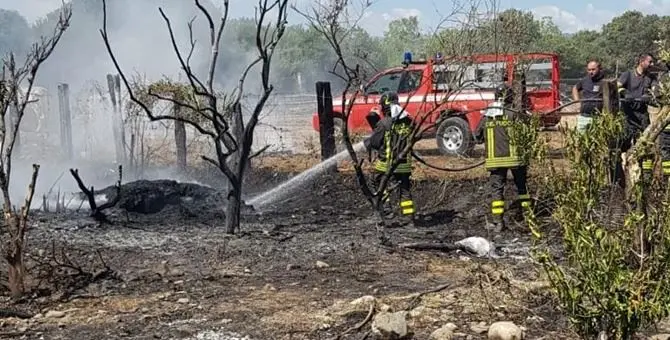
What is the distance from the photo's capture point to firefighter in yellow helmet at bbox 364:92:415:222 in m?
8.47

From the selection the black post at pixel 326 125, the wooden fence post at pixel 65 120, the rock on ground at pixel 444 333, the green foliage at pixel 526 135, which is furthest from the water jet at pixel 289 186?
the rock on ground at pixel 444 333

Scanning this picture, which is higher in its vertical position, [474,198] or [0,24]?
[0,24]

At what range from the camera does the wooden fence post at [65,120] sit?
51.5 feet

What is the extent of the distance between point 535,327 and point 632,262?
47.2 inches

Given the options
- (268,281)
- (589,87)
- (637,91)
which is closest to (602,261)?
(268,281)

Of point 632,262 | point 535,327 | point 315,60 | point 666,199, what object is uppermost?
point 315,60

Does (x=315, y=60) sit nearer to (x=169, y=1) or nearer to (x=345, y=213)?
(x=169, y=1)

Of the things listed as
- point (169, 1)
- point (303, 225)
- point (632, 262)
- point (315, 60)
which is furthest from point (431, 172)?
point (315, 60)

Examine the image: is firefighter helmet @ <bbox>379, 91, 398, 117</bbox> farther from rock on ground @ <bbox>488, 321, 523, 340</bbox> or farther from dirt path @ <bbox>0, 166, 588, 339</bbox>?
rock on ground @ <bbox>488, 321, 523, 340</bbox>

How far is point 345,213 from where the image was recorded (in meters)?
10.1

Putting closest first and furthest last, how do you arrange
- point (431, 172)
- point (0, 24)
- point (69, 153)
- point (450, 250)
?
point (450, 250) → point (431, 172) → point (69, 153) → point (0, 24)

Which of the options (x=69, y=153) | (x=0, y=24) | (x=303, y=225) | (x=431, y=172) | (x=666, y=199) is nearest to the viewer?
(x=666, y=199)

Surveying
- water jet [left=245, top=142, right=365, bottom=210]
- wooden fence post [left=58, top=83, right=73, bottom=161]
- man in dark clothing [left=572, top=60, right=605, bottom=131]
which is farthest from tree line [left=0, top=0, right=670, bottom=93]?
man in dark clothing [left=572, top=60, right=605, bottom=131]

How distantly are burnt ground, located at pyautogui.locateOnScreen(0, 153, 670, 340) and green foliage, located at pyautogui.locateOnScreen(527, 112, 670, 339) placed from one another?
0.91 meters
